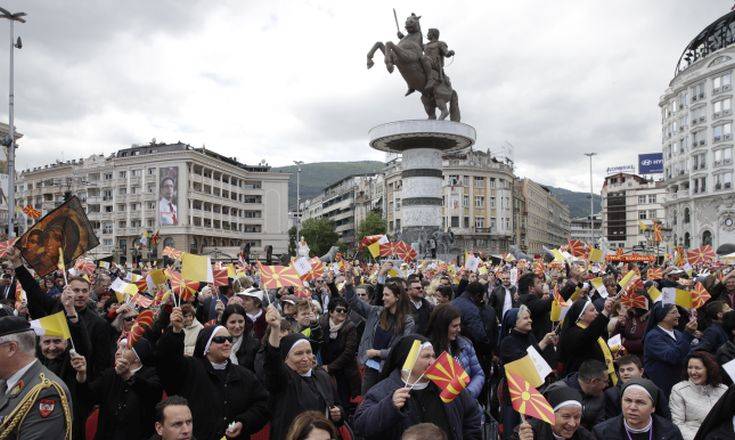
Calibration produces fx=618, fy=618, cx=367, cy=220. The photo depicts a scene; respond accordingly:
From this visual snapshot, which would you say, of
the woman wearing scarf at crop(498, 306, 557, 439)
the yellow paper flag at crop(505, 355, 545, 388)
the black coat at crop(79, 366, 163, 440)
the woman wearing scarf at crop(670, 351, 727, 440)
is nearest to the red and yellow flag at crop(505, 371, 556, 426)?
the yellow paper flag at crop(505, 355, 545, 388)

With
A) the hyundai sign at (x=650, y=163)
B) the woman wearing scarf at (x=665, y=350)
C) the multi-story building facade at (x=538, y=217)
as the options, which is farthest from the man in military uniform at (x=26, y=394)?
the hyundai sign at (x=650, y=163)

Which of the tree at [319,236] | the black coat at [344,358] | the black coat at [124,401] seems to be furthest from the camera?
the tree at [319,236]

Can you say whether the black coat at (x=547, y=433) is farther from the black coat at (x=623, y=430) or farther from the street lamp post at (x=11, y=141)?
the street lamp post at (x=11, y=141)

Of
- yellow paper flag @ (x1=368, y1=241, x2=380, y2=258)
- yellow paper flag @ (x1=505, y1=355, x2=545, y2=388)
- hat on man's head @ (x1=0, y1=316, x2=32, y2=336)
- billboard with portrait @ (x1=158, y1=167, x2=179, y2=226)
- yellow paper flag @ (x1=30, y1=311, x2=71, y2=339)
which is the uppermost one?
billboard with portrait @ (x1=158, y1=167, x2=179, y2=226)

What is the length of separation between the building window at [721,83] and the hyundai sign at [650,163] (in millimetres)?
51559

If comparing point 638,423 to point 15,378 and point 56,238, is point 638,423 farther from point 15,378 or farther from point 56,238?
point 56,238

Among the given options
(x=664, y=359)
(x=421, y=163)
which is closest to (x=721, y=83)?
(x=421, y=163)

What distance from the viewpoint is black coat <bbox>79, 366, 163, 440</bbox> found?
519cm

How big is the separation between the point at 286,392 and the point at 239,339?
1.94m

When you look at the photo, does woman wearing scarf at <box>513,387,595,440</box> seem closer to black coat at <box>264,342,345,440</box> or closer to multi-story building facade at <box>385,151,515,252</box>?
black coat at <box>264,342,345,440</box>

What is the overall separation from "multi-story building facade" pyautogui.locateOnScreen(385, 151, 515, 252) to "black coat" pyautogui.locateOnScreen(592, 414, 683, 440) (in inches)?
3128

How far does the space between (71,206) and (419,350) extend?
18.1ft


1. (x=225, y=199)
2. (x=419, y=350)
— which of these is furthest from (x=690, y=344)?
(x=225, y=199)

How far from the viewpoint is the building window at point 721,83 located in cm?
7481
